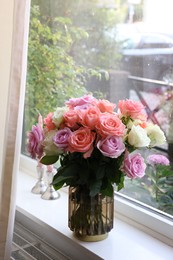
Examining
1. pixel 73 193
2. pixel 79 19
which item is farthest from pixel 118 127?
pixel 79 19

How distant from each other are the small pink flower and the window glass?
0.06ft

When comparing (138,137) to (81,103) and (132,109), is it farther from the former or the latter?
(81,103)

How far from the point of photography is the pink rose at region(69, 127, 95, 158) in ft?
3.19

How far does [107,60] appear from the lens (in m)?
1.41

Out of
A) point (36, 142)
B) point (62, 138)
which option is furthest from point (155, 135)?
point (36, 142)

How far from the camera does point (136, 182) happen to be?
1.32m

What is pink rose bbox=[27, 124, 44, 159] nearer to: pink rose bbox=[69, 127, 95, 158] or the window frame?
pink rose bbox=[69, 127, 95, 158]

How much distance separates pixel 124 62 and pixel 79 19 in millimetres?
351

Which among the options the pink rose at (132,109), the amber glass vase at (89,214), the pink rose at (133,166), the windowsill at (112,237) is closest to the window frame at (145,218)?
the windowsill at (112,237)

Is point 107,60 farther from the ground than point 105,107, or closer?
farther from the ground

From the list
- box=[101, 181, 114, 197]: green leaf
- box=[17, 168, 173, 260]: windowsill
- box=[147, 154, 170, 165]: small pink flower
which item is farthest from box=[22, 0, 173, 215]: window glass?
box=[101, 181, 114, 197]: green leaf

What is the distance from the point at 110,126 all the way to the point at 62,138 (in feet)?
0.50

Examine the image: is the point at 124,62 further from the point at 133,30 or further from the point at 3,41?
the point at 3,41

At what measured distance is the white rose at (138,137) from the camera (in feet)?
3.16
